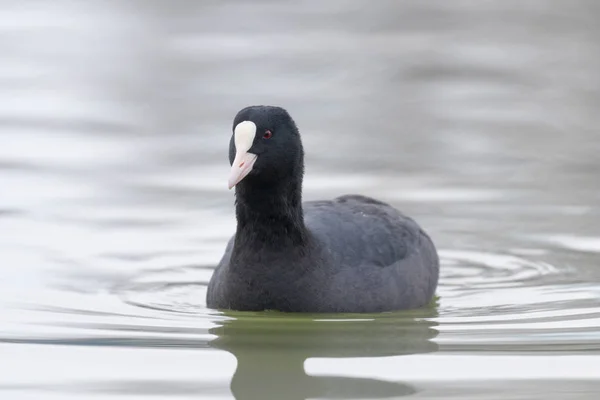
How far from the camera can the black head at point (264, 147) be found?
23.1 feet

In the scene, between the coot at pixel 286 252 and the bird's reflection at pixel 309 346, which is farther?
the coot at pixel 286 252

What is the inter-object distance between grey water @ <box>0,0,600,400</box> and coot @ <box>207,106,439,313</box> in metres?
0.14

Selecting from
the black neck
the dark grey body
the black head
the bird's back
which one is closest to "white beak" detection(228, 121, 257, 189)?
the black head

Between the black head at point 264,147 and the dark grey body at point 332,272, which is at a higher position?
the black head at point 264,147

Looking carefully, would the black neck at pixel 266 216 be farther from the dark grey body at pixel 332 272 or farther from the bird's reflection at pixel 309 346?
the bird's reflection at pixel 309 346

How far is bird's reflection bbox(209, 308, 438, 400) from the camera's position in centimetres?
573

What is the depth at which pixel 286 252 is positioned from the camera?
24.0 feet

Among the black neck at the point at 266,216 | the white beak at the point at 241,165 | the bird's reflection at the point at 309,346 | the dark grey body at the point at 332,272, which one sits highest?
the white beak at the point at 241,165

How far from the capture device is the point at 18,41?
15.8 meters

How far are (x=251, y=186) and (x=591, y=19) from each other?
32.4ft

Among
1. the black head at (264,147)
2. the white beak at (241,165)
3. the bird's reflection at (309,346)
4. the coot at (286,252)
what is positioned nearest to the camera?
the bird's reflection at (309,346)

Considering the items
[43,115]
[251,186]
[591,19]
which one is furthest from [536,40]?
[251,186]

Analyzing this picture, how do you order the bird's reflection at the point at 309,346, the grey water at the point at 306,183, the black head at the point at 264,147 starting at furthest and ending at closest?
the black head at the point at 264,147, the grey water at the point at 306,183, the bird's reflection at the point at 309,346

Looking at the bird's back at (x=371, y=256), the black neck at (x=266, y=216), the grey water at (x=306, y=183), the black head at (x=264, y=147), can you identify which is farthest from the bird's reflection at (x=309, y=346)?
the black head at (x=264, y=147)
